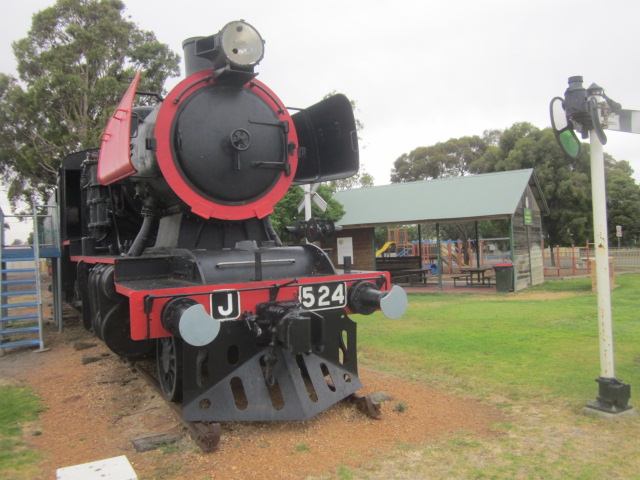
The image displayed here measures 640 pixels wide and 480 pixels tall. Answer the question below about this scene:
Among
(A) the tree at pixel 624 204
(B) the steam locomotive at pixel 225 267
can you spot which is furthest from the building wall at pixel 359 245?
(A) the tree at pixel 624 204

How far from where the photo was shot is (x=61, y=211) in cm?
704

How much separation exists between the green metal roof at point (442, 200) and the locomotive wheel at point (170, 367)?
1174cm

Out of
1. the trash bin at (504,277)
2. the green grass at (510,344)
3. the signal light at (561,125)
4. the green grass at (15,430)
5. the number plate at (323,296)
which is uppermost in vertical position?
the signal light at (561,125)

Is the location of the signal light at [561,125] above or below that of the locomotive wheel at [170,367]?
above

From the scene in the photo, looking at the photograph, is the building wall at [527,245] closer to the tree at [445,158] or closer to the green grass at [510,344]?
the green grass at [510,344]

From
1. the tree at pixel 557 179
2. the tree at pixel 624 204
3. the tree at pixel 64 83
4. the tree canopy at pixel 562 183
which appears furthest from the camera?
the tree at pixel 624 204

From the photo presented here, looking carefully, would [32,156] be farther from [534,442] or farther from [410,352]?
[534,442]

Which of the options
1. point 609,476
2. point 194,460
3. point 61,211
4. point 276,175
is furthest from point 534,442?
point 61,211

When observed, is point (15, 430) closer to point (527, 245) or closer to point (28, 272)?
point (28, 272)

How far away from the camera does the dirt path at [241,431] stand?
3303 millimetres

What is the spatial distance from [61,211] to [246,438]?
4912 millimetres

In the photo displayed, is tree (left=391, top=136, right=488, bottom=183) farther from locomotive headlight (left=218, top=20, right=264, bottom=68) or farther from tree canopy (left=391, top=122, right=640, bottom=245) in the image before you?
locomotive headlight (left=218, top=20, right=264, bottom=68)

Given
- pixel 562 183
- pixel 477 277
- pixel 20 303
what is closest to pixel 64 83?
pixel 20 303

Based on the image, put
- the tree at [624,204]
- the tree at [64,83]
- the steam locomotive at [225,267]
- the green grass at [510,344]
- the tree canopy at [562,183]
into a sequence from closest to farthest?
the steam locomotive at [225,267], the green grass at [510,344], the tree at [64,83], the tree canopy at [562,183], the tree at [624,204]
